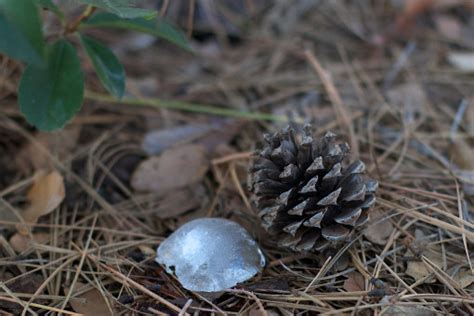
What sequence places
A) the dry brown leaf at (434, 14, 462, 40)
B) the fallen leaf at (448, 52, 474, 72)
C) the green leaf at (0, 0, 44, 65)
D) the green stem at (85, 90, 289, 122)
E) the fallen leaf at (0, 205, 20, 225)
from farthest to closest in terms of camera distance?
the dry brown leaf at (434, 14, 462, 40), the fallen leaf at (448, 52, 474, 72), the green stem at (85, 90, 289, 122), the fallen leaf at (0, 205, 20, 225), the green leaf at (0, 0, 44, 65)

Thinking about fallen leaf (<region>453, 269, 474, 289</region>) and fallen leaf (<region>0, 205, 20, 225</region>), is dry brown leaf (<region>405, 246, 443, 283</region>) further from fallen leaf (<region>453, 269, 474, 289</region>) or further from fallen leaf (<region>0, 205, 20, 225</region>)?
fallen leaf (<region>0, 205, 20, 225</region>)

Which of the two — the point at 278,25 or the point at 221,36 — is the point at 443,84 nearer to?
the point at 278,25

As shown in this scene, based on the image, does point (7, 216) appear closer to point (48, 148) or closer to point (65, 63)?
point (48, 148)

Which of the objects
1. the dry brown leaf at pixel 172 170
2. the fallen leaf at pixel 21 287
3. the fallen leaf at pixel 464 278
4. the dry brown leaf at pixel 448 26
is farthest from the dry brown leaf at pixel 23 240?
the dry brown leaf at pixel 448 26

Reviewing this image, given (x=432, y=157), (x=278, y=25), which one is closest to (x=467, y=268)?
(x=432, y=157)

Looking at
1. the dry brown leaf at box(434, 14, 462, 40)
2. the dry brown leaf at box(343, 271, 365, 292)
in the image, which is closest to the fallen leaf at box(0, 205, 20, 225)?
the dry brown leaf at box(343, 271, 365, 292)

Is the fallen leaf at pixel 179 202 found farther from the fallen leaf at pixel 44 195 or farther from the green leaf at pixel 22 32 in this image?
the green leaf at pixel 22 32
